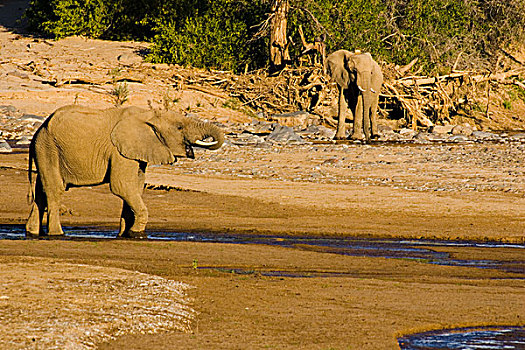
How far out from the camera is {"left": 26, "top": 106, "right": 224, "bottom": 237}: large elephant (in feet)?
33.4

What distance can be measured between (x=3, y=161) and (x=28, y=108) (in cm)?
776

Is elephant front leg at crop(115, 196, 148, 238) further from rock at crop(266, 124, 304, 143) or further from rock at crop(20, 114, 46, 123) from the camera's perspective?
rock at crop(20, 114, 46, 123)

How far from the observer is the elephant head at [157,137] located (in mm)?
10156

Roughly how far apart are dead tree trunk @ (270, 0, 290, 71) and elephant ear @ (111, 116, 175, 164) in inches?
760

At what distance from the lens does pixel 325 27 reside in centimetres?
2966

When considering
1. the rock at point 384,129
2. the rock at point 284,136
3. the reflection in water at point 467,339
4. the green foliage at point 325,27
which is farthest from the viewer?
the green foliage at point 325,27

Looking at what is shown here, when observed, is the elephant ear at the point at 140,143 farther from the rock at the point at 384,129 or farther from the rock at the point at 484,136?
the rock at the point at 484,136

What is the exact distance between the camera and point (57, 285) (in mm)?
6805

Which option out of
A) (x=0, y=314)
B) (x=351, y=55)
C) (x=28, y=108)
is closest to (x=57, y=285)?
(x=0, y=314)

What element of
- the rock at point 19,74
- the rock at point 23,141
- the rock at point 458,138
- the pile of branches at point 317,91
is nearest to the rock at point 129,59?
the pile of branches at point 317,91

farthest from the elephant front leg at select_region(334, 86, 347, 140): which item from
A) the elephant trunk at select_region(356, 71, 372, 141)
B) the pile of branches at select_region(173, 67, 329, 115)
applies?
the pile of branches at select_region(173, 67, 329, 115)

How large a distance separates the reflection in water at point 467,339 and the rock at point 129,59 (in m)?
24.8

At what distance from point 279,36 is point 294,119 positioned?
4305 mm

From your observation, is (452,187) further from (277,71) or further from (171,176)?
Result: (277,71)
